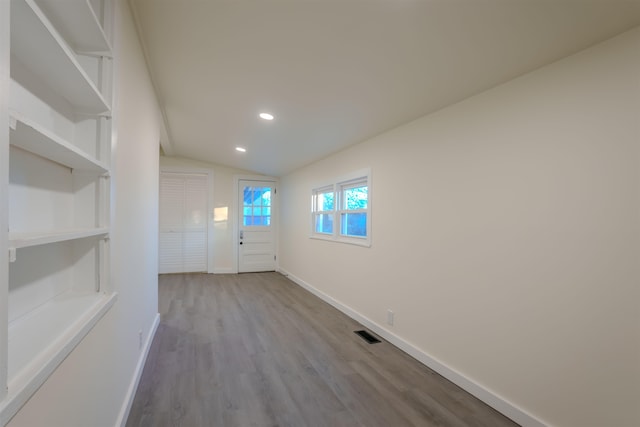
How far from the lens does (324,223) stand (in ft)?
15.6

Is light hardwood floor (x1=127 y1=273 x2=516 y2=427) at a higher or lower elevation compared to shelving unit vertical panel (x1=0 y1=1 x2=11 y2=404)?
lower

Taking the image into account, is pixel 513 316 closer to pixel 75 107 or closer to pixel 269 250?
pixel 75 107

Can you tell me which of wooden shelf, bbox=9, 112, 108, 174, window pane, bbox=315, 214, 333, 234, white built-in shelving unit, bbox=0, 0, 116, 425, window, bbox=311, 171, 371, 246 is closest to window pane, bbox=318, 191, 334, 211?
window, bbox=311, 171, 371, 246

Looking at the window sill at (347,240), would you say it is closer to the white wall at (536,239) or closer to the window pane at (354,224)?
the window pane at (354,224)

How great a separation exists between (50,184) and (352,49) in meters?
1.66

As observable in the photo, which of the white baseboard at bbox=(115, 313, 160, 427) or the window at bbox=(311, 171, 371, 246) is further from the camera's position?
the window at bbox=(311, 171, 371, 246)

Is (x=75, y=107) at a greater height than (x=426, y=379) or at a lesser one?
greater

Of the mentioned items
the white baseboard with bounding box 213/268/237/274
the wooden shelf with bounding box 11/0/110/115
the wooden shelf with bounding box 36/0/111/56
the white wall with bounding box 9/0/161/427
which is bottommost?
the white baseboard with bounding box 213/268/237/274

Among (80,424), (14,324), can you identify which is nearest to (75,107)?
(14,324)

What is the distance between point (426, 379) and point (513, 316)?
34.0 inches

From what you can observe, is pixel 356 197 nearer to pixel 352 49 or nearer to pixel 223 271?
pixel 352 49

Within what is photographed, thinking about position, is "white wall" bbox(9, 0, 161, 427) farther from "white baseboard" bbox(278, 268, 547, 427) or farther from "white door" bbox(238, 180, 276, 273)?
"white door" bbox(238, 180, 276, 273)

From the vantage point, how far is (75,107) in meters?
1.27

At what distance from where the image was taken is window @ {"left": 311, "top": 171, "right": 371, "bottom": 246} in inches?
143
